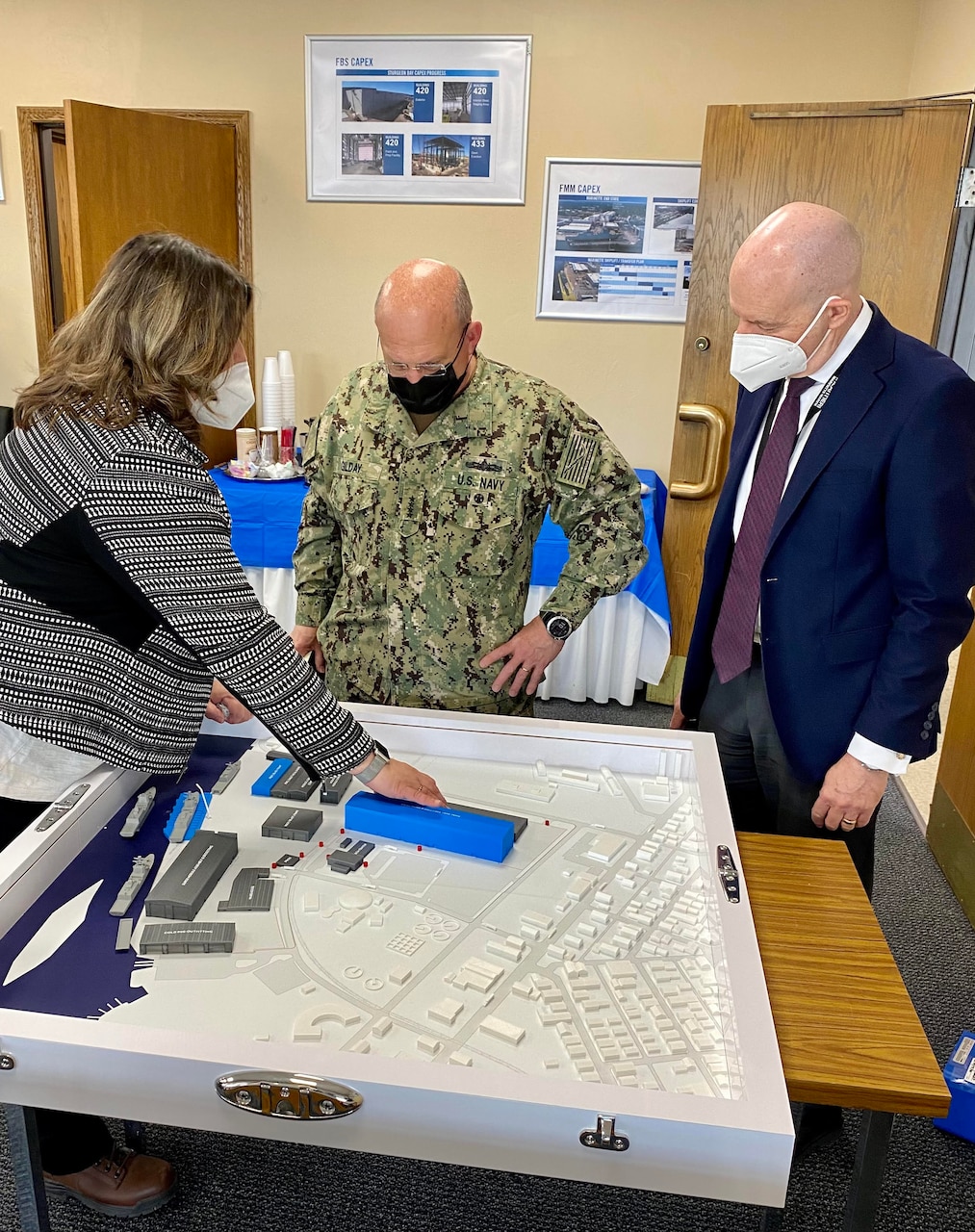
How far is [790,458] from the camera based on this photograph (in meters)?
1.62

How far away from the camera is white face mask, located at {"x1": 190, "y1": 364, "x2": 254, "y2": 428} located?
1323 millimetres

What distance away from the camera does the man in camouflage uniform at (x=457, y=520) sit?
1821 mm

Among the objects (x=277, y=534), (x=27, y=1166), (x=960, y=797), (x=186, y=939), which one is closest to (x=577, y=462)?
(x=186, y=939)

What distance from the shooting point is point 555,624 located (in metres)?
1.87

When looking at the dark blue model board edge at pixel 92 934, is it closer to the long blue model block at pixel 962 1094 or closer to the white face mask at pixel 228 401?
the white face mask at pixel 228 401

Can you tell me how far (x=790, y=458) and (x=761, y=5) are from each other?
2758mm

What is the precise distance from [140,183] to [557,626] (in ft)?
8.90

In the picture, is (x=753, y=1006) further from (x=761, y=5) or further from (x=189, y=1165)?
(x=761, y=5)

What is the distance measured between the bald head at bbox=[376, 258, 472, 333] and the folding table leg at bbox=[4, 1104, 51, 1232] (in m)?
1.27

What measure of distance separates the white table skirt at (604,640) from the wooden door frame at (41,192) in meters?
1.11

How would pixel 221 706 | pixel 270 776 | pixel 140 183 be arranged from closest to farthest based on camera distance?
pixel 270 776 → pixel 221 706 → pixel 140 183

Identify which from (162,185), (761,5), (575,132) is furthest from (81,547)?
(761,5)

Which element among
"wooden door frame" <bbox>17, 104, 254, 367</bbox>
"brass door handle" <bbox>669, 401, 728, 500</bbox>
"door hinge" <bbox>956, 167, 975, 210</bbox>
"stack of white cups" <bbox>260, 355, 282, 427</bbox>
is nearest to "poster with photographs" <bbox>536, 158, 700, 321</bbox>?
"brass door handle" <bbox>669, 401, 728, 500</bbox>

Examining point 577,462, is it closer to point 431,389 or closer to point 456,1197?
point 431,389
